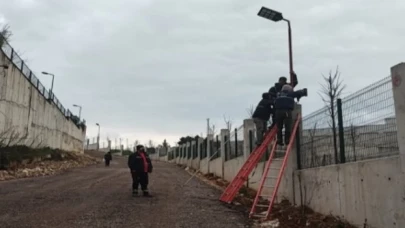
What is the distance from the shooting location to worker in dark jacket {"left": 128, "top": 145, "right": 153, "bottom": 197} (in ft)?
46.6

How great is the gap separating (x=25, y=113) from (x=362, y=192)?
2646 centimetres

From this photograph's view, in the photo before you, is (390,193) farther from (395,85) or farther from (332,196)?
(332,196)

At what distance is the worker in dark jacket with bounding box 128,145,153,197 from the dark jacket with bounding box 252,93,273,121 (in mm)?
4176

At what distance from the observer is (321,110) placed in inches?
391

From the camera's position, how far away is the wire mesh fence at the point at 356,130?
23.0 feet

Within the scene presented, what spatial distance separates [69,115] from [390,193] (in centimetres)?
4802

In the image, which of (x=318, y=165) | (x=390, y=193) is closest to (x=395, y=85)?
(x=390, y=193)

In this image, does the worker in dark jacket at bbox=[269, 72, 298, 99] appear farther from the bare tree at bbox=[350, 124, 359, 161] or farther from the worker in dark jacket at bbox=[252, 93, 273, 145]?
the bare tree at bbox=[350, 124, 359, 161]

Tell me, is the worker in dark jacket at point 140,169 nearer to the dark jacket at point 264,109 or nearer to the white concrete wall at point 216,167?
the dark jacket at point 264,109

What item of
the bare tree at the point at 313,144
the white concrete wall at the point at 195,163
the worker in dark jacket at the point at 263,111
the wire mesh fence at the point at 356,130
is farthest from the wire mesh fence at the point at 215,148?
the wire mesh fence at the point at 356,130

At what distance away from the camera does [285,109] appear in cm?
1119

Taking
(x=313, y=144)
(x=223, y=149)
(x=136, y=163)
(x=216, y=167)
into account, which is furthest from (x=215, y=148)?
(x=313, y=144)

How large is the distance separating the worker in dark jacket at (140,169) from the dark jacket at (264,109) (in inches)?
164

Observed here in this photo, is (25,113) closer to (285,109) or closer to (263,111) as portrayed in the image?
(263,111)
